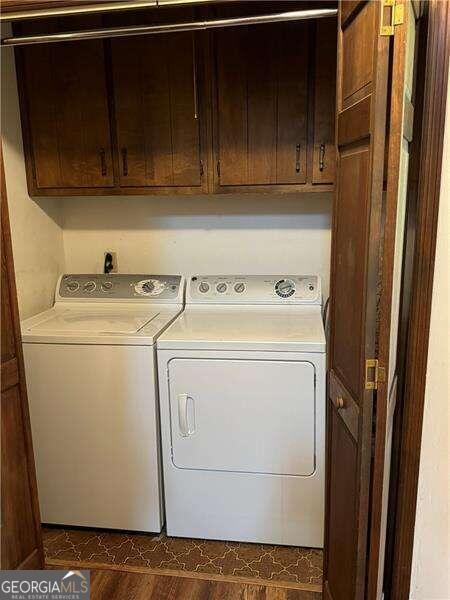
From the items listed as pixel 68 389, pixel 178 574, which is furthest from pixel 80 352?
pixel 178 574

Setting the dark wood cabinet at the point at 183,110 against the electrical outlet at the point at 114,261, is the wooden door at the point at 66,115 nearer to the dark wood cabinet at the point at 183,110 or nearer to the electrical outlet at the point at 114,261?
the dark wood cabinet at the point at 183,110

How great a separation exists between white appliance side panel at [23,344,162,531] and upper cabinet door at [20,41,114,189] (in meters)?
0.88

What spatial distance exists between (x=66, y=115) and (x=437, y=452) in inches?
84.0

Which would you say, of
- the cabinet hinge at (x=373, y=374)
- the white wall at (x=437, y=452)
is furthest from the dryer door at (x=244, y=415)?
the cabinet hinge at (x=373, y=374)

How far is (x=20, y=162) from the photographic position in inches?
92.4

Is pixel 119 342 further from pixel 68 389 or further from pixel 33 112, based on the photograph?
pixel 33 112

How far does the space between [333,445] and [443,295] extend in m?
0.58

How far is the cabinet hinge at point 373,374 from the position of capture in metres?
1.14

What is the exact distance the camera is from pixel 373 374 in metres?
1.15

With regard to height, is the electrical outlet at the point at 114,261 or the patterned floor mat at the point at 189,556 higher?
the electrical outlet at the point at 114,261

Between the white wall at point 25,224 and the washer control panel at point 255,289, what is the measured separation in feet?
2.57

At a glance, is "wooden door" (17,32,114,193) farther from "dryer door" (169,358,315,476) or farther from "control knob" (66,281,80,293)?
"dryer door" (169,358,315,476)

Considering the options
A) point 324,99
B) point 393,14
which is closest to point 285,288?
point 324,99

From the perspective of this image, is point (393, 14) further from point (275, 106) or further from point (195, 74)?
point (195, 74)
